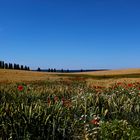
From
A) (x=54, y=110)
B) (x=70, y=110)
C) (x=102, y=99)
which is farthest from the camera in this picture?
(x=102, y=99)

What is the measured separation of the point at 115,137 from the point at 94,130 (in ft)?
3.08

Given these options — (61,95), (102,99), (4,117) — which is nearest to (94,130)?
(4,117)

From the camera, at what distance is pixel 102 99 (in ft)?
42.0

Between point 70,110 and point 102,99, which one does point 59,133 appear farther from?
point 102,99

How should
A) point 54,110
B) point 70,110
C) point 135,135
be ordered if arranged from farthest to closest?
point 70,110 < point 54,110 < point 135,135

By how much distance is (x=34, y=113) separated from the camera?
9633 millimetres

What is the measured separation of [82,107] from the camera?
1154 centimetres

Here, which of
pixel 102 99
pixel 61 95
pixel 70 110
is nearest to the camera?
pixel 70 110

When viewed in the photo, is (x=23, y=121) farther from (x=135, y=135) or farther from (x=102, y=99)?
(x=102, y=99)

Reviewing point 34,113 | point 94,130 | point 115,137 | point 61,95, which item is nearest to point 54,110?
point 34,113

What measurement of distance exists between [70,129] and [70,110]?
1.80 meters

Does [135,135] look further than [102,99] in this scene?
No

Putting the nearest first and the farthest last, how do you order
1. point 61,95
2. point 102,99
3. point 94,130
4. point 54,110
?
point 94,130 < point 54,110 < point 102,99 < point 61,95

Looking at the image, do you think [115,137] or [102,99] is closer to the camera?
[115,137]
